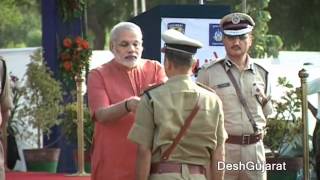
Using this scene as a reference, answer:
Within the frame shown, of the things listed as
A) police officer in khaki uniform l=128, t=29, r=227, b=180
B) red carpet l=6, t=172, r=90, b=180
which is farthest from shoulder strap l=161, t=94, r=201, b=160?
red carpet l=6, t=172, r=90, b=180

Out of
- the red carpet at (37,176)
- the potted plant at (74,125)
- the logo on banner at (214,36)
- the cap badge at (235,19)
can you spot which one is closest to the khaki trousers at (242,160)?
the cap badge at (235,19)

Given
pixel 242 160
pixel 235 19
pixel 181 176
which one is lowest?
pixel 242 160

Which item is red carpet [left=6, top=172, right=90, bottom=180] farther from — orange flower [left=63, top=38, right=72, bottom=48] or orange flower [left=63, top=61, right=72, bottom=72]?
orange flower [left=63, top=38, right=72, bottom=48]

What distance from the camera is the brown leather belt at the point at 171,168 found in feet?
12.6

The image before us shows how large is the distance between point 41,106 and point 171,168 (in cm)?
684

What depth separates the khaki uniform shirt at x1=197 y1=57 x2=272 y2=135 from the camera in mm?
4895

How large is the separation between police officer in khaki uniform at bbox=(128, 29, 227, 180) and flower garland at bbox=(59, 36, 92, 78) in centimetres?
641

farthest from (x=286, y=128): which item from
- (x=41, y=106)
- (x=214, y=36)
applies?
(x=41, y=106)

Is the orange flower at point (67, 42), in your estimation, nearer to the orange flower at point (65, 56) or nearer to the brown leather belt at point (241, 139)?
the orange flower at point (65, 56)

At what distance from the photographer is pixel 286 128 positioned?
27.3 ft

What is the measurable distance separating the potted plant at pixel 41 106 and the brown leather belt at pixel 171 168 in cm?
636

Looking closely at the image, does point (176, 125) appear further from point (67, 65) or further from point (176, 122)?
point (67, 65)

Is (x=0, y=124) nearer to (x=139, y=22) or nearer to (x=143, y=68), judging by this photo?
(x=143, y=68)

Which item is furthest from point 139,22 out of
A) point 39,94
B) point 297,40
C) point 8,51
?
point 297,40
